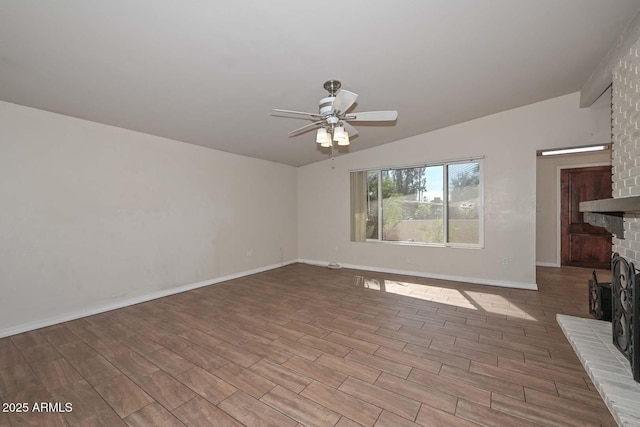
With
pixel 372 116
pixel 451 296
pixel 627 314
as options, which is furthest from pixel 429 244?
pixel 372 116

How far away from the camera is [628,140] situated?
2.28 metres

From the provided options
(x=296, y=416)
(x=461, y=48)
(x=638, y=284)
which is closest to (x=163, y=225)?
(x=296, y=416)

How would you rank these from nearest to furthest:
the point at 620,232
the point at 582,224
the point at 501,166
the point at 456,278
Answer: the point at 620,232 < the point at 501,166 < the point at 456,278 < the point at 582,224

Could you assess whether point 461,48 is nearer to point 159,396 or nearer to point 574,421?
point 574,421

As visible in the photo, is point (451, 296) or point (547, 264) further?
point (547, 264)

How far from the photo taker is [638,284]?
1.72 m

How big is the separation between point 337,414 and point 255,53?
280 cm

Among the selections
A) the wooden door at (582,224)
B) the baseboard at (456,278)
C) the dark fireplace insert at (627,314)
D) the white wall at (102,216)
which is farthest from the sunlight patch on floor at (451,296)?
the wooden door at (582,224)

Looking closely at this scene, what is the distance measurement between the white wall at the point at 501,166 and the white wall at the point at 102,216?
10.3ft

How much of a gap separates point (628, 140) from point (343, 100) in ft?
8.13

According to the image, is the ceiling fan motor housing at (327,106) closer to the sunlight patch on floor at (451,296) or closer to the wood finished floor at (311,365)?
the wood finished floor at (311,365)

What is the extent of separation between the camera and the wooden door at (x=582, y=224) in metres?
5.25

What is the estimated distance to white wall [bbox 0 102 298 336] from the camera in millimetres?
2832

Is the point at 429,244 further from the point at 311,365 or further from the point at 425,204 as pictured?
the point at 311,365
